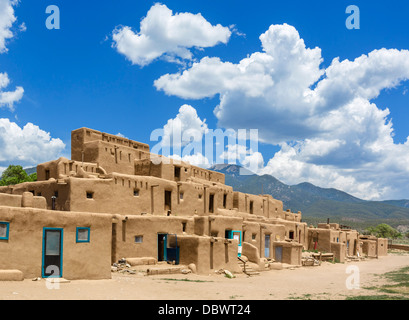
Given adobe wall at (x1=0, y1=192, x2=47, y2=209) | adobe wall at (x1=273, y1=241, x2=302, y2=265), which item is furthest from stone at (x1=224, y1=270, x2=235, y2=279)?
adobe wall at (x1=0, y1=192, x2=47, y2=209)

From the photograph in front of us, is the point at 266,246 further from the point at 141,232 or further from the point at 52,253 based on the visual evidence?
the point at 52,253

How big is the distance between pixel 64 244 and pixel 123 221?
762 centimetres

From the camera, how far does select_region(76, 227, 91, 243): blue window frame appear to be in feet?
65.5

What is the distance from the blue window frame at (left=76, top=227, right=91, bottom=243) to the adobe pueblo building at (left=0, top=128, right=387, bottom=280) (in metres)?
0.05

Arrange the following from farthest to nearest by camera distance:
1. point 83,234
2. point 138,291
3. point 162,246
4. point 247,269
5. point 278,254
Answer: point 278,254 < point 247,269 < point 162,246 < point 83,234 < point 138,291

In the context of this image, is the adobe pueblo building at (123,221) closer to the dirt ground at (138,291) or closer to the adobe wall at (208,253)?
the adobe wall at (208,253)

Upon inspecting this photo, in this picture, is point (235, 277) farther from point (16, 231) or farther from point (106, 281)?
point (16, 231)

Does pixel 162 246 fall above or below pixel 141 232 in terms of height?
below

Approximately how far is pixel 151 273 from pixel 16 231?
9022 millimetres

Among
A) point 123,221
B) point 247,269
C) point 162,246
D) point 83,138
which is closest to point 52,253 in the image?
point 123,221

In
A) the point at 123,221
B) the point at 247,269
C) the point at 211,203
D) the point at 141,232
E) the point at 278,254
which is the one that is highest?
the point at 211,203

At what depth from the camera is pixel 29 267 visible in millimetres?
17953

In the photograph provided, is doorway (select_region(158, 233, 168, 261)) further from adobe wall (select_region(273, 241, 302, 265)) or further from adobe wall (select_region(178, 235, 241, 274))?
adobe wall (select_region(273, 241, 302, 265))

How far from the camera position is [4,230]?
17.5 m
